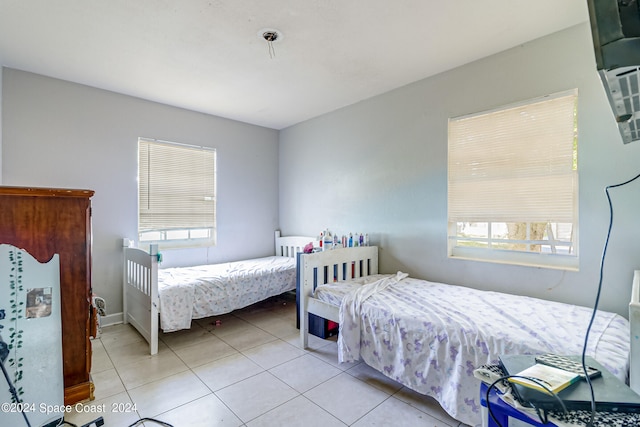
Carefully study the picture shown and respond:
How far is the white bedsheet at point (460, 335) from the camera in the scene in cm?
146

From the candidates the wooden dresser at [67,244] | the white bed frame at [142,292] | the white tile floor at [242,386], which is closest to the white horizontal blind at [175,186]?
the white bed frame at [142,292]

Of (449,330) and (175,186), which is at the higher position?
(175,186)

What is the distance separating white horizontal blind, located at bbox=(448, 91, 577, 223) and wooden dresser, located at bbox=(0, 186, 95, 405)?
9.15ft

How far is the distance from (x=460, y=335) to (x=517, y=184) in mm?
1348

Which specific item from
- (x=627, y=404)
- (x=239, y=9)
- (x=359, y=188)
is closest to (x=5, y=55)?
(x=239, y=9)

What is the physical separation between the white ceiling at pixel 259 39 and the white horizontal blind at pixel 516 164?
1.81 ft

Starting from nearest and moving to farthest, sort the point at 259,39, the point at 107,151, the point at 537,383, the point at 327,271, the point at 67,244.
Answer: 1. the point at 537,383
2. the point at 67,244
3. the point at 259,39
4. the point at 327,271
5. the point at 107,151

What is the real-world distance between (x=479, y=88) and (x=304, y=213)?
2.50 metres

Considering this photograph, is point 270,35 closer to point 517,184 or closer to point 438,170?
point 438,170

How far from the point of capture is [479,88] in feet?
7.94

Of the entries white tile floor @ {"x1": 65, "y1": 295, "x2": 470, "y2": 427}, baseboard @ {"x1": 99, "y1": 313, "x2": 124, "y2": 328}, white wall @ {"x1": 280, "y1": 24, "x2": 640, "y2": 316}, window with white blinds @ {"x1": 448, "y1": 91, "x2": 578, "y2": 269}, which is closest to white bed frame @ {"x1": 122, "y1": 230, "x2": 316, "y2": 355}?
baseboard @ {"x1": 99, "y1": 313, "x2": 124, "y2": 328}

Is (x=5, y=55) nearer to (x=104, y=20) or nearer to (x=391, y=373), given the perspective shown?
(x=104, y=20)

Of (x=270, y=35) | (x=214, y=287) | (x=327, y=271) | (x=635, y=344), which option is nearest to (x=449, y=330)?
(x=635, y=344)

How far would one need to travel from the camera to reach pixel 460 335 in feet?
5.36
